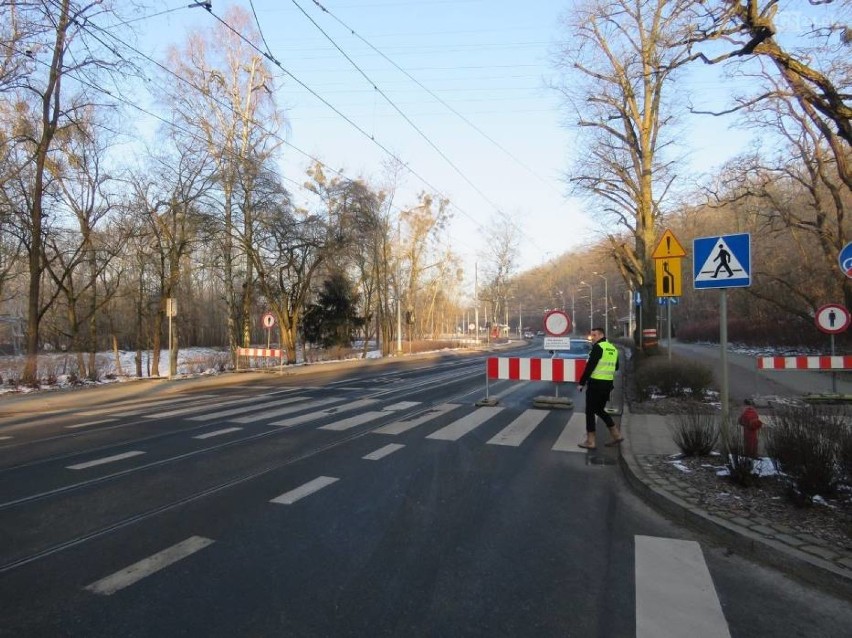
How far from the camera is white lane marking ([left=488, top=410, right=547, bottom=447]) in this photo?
879 centimetres

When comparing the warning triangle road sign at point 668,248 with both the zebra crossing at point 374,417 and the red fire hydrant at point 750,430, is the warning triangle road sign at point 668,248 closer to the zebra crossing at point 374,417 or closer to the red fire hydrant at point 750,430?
the zebra crossing at point 374,417

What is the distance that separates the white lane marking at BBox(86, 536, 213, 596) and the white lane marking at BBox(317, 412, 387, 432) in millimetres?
5119

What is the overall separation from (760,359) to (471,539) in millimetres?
12615

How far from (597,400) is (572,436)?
1428 mm

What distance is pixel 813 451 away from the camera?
16.5 ft

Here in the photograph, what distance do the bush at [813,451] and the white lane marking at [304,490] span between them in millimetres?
4731

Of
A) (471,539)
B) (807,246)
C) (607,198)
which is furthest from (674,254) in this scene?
(807,246)

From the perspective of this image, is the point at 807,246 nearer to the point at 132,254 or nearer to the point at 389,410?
the point at 389,410

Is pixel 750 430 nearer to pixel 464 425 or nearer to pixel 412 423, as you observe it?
pixel 464 425

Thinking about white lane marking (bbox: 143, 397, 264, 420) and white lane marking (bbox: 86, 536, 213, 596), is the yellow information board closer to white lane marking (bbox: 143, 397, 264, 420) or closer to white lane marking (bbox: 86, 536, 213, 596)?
white lane marking (bbox: 143, 397, 264, 420)

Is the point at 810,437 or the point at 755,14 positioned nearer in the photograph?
the point at 810,437

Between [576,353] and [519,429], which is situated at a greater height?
[519,429]

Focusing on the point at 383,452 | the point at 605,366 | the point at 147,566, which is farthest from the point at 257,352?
the point at 147,566

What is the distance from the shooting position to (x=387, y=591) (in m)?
3.72
